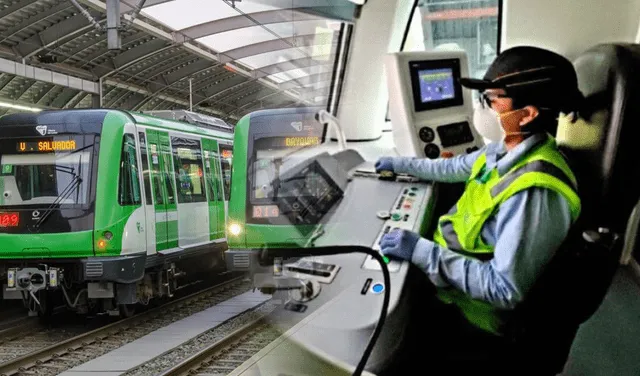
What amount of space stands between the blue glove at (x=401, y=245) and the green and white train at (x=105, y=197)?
7.98 feet

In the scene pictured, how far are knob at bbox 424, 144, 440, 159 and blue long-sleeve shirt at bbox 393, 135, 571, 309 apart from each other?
2.85 ft

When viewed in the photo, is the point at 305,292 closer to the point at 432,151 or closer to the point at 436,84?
the point at 432,151

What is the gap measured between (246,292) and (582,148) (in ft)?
16.6

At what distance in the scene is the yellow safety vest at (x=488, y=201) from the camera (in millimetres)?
1345

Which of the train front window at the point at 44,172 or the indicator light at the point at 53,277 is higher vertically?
the train front window at the point at 44,172

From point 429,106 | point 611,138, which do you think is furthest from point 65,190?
point 611,138

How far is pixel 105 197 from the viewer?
3.93 metres

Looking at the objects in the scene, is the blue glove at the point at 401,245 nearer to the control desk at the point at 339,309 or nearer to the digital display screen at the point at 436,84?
the control desk at the point at 339,309

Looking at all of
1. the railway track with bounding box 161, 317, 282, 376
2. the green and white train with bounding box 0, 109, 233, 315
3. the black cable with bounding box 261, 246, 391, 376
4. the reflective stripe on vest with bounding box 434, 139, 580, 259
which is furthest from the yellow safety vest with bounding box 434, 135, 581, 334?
the green and white train with bounding box 0, 109, 233, 315

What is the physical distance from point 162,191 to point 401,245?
3.05 metres

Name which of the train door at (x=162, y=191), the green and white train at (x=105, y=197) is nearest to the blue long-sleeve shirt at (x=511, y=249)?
the green and white train at (x=105, y=197)

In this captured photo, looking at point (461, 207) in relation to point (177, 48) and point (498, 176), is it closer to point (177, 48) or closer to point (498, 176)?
point (498, 176)

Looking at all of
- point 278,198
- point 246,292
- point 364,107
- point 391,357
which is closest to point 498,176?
point 391,357

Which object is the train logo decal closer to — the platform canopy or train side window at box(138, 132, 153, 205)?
train side window at box(138, 132, 153, 205)
